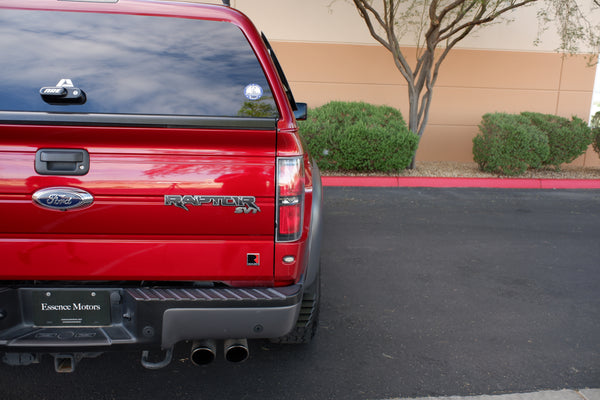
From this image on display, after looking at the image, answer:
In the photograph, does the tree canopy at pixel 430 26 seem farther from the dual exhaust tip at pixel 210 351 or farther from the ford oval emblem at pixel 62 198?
the ford oval emblem at pixel 62 198

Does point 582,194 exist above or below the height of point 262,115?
below

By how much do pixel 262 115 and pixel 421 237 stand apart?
3885 millimetres

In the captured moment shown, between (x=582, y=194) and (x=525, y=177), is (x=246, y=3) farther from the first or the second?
(x=582, y=194)

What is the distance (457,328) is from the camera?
344cm

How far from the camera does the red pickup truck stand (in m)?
1.98

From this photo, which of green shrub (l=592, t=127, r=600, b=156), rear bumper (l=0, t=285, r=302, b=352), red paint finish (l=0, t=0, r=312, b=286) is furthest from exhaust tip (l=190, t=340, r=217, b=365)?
green shrub (l=592, t=127, r=600, b=156)

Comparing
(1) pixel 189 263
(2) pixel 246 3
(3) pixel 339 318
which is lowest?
(3) pixel 339 318

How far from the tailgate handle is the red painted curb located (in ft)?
23.1

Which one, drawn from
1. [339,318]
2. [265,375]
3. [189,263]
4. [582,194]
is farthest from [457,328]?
[582,194]

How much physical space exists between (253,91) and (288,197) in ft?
1.85

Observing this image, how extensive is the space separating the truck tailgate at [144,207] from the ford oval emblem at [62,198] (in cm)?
2

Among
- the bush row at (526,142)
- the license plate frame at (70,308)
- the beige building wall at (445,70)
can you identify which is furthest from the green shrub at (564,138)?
the license plate frame at (70,308)

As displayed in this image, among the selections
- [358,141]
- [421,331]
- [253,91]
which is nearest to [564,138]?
[358,141]

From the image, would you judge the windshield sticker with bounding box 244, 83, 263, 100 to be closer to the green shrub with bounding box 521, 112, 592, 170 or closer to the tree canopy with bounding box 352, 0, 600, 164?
the tree canopy with bounding box 352, 0, 600, 164
